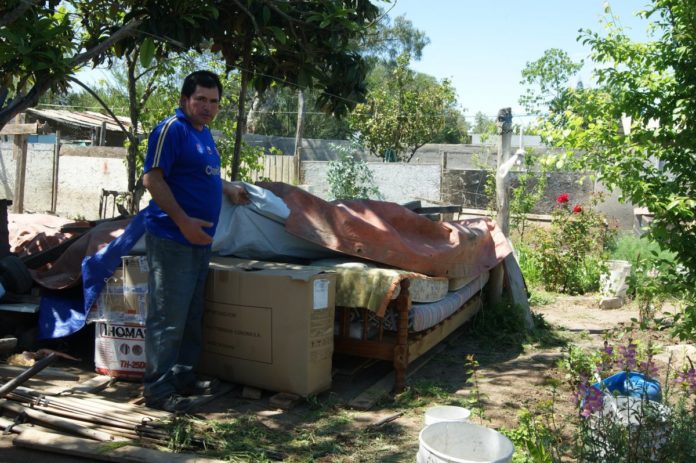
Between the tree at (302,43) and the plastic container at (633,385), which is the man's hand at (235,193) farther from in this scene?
the plastic container at (633,385)

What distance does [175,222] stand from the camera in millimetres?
3766

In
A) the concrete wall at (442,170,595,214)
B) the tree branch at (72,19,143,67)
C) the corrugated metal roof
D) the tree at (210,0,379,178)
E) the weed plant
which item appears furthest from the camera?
the corrugated metal roof

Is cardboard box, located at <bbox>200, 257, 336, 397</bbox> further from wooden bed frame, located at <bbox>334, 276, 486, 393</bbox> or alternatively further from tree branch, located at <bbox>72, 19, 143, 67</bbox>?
tree branch, located at <bbox>72, 19, 143, 67</bbox>

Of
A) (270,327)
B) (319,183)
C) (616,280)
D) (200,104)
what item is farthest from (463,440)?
(319,183)

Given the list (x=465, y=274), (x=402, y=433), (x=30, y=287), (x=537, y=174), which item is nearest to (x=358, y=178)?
(x=537, y=174)

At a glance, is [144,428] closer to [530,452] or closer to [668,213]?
[530,452]

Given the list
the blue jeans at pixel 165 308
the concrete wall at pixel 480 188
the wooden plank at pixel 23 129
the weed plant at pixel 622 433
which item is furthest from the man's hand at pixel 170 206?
the concrete wall at pixel 480 188

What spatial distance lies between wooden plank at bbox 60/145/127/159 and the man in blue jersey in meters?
11.6

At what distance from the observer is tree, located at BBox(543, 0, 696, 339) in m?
4.10

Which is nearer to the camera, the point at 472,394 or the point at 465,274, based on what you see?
the point at 472,394

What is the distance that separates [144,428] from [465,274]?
3.08m

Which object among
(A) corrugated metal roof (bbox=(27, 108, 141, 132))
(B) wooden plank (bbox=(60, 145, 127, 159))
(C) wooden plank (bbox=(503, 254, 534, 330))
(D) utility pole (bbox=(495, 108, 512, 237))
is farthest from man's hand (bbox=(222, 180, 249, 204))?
(A) corrugated metal roof (bbox=(27, 108, 141, 132))

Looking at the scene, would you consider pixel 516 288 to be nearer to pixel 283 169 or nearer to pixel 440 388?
pixel 440 388

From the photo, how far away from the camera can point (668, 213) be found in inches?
163
